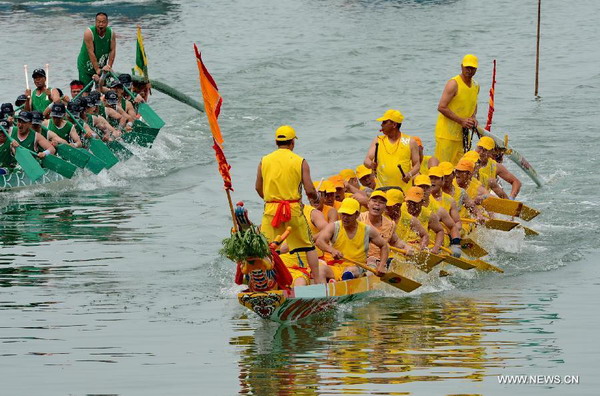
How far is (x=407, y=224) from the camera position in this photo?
52.8 feet

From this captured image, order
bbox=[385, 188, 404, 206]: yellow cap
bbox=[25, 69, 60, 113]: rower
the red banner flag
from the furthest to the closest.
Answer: bbox=[25, 69, 60, 113]: rower
bbox=[385, 188, 404, 206]: yellow cap
the red banner flag

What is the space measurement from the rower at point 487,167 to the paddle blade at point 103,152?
24.3 ft

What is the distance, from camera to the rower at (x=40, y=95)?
2359 cm

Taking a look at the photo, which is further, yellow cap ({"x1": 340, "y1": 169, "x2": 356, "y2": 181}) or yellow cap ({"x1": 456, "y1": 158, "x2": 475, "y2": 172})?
yellow cap ({"x1": 456, "y1": 158, "x2": 475, "y2": 172})

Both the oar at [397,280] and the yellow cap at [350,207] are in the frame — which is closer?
the yellow cap at [350,207]

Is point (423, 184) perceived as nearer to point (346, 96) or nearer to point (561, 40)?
point (346, 96)

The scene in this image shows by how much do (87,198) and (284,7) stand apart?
80.4ft

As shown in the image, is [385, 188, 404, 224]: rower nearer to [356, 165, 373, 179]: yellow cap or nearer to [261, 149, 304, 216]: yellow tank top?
[356, 165, 373, 179]: yellow cap

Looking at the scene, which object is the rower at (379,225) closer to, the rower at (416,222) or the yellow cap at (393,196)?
the yellow cap at (393,196)

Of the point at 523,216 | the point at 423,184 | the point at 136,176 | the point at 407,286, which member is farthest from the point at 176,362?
the point at 136,176

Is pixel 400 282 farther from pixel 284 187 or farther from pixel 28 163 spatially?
pixel 28 163

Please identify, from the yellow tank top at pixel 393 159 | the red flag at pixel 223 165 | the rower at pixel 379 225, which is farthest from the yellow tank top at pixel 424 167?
the red flag at pixel 223 165

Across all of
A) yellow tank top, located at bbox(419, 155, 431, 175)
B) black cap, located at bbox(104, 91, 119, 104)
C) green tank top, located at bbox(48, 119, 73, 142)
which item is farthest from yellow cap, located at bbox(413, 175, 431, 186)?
black cap, located at bbox(104, 91, 119, 104)

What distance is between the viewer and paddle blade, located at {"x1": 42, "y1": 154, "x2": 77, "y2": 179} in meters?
22.3
